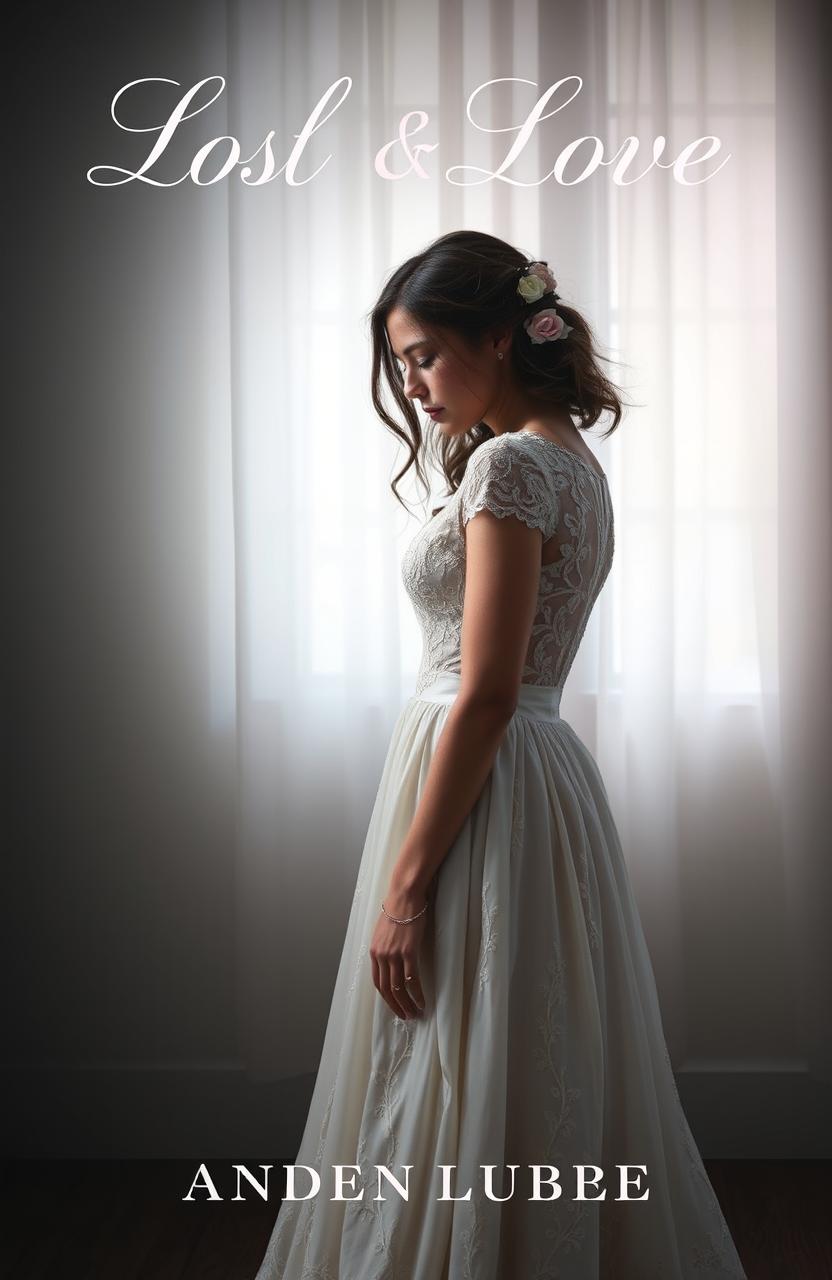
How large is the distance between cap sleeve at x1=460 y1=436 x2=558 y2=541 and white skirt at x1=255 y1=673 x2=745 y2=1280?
25 centimetres

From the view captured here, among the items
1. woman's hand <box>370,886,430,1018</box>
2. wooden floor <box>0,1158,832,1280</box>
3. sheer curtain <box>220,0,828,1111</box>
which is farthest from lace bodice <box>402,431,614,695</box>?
wooden floor <box>0,1158,832,1280</box>

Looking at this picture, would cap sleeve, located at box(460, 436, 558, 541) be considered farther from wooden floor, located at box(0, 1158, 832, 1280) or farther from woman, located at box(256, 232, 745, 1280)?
wooden floor, located at box(0, 1158, 832, 1280)

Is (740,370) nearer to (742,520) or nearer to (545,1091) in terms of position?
(742,520)

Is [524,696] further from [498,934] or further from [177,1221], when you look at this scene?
[177,1221]

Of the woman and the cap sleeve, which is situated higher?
the cap sleeve

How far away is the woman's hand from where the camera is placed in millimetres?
1220

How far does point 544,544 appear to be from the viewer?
1.27 meters

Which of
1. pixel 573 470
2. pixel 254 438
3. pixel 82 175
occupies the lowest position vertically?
pixel 573 470

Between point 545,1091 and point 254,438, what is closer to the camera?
point 545,1091

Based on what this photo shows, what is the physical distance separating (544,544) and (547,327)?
0.32m

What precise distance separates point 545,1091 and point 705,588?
121cm

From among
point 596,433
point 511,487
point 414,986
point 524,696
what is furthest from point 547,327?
point 414,986

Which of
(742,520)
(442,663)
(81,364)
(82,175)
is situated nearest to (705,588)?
(742,520)

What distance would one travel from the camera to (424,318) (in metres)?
1.39
